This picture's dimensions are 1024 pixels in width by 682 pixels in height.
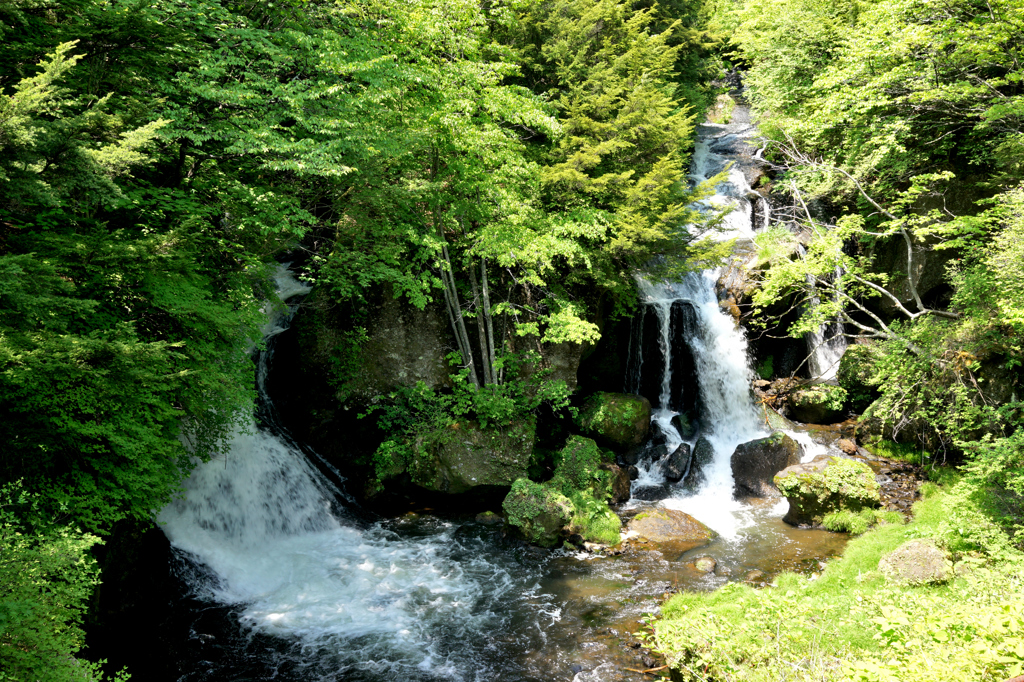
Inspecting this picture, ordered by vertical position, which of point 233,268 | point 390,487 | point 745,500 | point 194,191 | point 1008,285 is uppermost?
point 194,191

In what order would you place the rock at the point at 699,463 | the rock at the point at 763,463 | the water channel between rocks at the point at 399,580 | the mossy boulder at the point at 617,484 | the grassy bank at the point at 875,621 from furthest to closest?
the rock at the point at 699,463 < the rock at the point at 763,463 < the mossy boulder at the point at 617,484 < the water channel between rocks at the point at 399,580 < the grassy bank at the point at 875,621

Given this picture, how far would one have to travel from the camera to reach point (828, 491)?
10.8 metres

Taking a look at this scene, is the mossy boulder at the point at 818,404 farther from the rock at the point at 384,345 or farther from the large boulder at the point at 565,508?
the rock at the point at 384,345

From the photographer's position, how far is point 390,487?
11.9m

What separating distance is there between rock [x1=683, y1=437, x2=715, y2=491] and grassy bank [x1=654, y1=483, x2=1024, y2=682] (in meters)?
3.86

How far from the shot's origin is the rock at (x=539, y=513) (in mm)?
10477

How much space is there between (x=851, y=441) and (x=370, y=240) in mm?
13105

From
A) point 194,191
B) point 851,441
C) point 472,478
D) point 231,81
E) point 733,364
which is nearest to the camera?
point 194,191

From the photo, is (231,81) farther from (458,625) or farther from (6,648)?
(458,625)

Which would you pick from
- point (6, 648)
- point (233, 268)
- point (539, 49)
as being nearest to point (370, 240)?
point (233, 268)

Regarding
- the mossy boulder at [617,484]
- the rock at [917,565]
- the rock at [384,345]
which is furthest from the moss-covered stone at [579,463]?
the rock at [917,565]

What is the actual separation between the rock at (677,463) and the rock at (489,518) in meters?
4.75

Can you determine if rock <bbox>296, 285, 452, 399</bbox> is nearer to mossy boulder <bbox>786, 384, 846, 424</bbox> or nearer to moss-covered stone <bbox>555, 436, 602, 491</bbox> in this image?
moss-covered stone <bbox>555, 436, 602, 491</bbox>

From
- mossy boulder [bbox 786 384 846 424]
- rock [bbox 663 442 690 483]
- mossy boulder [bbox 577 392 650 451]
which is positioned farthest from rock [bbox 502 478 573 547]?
mossy boulder [bbox 786 384 846 424]
